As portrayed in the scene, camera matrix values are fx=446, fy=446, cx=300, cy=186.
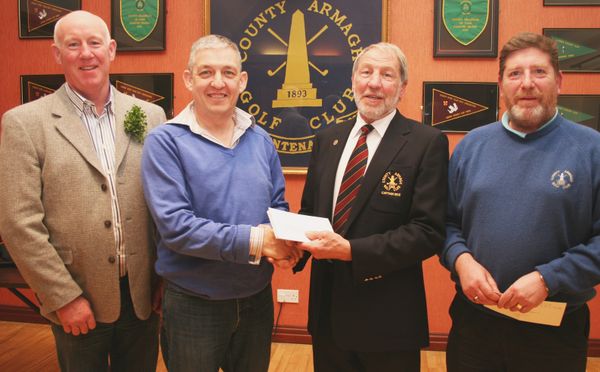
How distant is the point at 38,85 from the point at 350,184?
304cm

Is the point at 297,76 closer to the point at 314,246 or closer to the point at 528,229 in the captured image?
the point at 314,246

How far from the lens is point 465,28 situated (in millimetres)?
3109

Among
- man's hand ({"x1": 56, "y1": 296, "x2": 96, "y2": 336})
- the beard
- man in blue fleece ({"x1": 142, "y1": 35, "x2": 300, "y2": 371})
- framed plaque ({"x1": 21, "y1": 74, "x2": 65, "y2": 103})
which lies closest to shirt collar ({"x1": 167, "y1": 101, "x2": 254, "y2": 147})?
man in blue fleece ({"x1": 142, "y1": 35, "x2": 300, "y2": 371})

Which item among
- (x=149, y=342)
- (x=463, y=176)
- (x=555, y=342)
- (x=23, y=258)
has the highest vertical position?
(x=463, y=176)

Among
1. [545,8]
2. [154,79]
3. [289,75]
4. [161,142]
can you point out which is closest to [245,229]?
[161,142]

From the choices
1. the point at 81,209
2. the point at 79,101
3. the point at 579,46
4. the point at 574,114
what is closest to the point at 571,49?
the point at 579,46

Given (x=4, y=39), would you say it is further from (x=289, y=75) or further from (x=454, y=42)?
(x=454, y=42)

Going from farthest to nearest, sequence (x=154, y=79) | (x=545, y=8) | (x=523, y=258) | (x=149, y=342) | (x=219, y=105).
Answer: (x=154, y=79) < (x=545, y=8) < (x=149, y=342) < (x=219, y=105) < (x=523, y=258)

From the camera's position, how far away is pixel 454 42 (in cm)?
312

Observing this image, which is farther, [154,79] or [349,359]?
[154,79]

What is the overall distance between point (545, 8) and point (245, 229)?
2.77 meters

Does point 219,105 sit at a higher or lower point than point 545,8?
lower

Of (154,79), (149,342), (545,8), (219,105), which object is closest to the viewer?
(219,105)

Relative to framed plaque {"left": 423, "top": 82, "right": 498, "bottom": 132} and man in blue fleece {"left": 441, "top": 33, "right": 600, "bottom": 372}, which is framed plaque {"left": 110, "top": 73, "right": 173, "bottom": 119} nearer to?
framed plaque {"left": 423, "top": 82, "right": 498, "bottom": 132}
